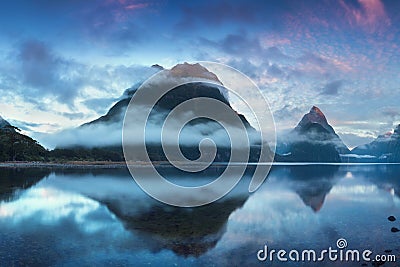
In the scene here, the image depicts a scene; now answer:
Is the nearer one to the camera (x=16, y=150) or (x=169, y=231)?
(x=169, y=231)

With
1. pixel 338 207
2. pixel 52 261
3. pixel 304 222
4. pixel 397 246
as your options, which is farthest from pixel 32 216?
pixel 338 207

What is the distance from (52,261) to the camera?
58.1ft

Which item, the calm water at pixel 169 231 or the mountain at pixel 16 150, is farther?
the mountain at pixel 16 150

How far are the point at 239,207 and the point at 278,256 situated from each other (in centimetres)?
2029

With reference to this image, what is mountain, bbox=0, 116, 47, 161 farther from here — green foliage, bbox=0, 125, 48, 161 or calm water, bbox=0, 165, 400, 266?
calm water, bbox=0, 165, 400, 266

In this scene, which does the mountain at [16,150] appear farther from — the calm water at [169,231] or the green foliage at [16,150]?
the calm water at [169,231]

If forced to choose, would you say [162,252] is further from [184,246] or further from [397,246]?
[397,246]

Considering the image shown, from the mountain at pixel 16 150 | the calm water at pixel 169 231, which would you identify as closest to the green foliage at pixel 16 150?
the mountain at pixel 16 150

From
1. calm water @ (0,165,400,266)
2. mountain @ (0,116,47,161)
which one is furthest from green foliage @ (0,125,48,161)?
calm water @ (0,165,400,266)

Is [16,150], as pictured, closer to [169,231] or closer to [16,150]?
[16,150]

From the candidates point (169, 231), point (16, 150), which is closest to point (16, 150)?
point (16, 150)

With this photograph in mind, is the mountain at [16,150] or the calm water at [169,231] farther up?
the mountain at [16,150]

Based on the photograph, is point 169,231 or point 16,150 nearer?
point 169,231

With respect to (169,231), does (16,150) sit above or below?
above
